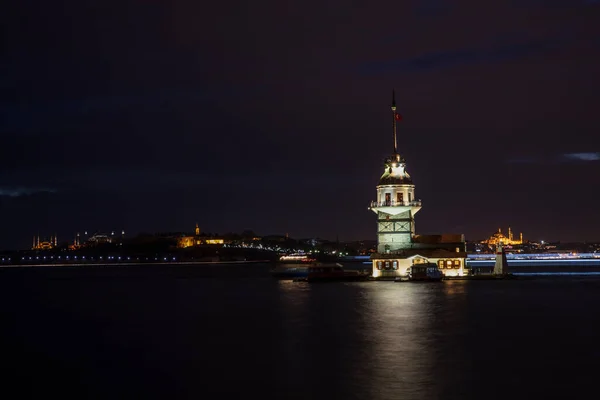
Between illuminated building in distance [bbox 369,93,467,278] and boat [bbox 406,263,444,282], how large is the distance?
6.06 ft

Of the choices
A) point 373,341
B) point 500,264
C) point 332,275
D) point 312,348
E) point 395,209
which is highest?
point 395,209

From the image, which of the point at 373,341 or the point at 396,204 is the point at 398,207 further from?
the point at 373,341

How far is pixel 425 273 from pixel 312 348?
39.0 m

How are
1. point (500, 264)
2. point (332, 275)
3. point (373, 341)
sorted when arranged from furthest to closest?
point (332, 275) → point (500, 264) → point (373, 341)

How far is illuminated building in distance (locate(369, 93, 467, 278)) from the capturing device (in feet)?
249

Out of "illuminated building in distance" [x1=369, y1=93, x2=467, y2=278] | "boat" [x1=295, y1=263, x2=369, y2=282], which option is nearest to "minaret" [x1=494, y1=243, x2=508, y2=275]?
Answer: "illuminated building in distance" [x1=369, y1=93, x2=467, y2=278]

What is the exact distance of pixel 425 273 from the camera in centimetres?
7275

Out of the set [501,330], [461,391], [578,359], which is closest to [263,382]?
[461,391]

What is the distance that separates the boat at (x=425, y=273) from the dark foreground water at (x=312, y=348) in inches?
431

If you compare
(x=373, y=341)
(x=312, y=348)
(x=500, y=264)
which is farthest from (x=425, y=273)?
(x=312, y=348)

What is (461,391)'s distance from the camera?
83.3 feet

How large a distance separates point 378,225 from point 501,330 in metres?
37.1

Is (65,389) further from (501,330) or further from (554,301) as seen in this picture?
(554,301)

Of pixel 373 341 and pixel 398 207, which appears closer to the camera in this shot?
pixel 373 341
